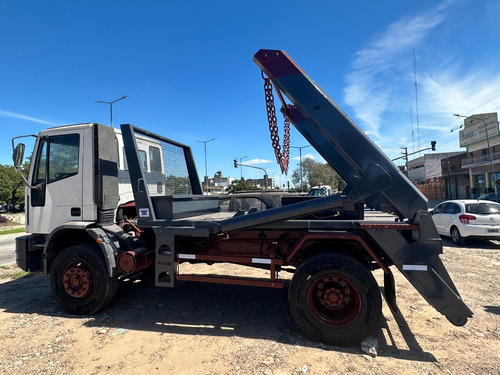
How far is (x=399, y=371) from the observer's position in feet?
10.1

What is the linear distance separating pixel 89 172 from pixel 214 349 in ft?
10.6

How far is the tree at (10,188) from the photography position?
35500 mm

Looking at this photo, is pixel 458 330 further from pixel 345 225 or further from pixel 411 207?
pixel 345 225

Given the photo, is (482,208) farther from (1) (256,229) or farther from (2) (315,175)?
(2) (315,175)

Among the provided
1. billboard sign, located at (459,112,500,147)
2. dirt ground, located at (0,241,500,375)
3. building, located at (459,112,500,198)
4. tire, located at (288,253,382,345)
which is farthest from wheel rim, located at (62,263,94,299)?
billboard sign, located at (459,112,500,147)

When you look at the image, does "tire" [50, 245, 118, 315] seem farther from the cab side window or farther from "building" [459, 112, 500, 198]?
"building" [459, 112, 500, 198]

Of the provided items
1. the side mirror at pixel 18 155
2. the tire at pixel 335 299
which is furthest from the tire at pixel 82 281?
the tire at pixel 335 299

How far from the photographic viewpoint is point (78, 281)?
4609 millimetres

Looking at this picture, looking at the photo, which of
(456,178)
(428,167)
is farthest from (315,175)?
(456,178)

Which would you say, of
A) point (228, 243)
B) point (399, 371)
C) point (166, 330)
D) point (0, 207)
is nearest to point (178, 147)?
point (228, 243)

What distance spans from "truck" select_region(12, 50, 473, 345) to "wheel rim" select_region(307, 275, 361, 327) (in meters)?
0.01

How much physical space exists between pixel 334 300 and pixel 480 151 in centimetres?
4962

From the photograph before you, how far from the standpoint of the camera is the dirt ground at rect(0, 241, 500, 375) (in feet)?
10.5

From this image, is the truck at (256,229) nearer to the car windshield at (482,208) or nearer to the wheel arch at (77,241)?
the wheel arch at (77,241)
